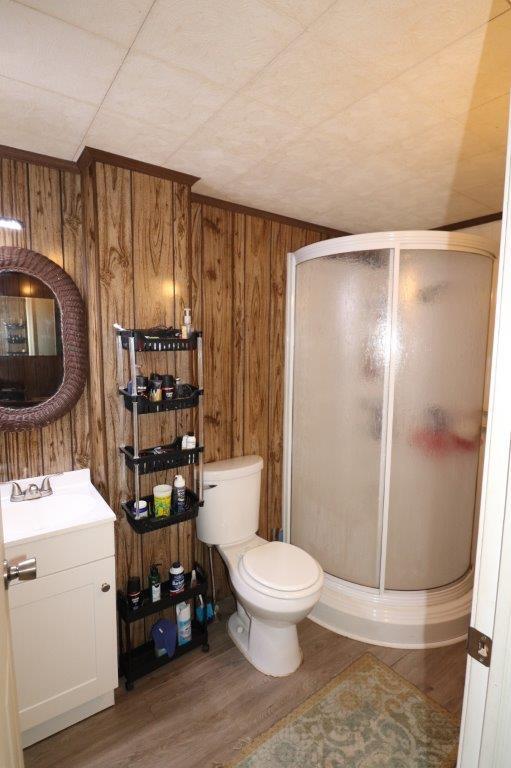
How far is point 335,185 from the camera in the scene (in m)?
1.98

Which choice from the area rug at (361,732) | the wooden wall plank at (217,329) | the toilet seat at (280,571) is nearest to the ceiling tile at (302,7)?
the wooden wall plank at (217,329)

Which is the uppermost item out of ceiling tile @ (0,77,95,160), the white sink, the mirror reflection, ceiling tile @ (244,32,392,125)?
ceiling tile @ (244,32,392,125)

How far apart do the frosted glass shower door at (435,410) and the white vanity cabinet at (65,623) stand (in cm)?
143

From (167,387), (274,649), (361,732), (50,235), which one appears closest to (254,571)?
(274,649)

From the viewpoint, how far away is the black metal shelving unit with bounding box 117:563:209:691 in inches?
70.7

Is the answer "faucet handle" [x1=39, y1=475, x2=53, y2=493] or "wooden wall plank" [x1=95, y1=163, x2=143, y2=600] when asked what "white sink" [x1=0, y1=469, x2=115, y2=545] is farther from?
"wooden wall plank" [x1=95, y1=163, x2=143, y2=600]

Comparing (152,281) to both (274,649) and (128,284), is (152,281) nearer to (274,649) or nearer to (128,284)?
(128,284)

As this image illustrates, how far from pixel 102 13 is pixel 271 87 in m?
0.51

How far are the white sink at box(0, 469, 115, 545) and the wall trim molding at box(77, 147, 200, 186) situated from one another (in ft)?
4.50

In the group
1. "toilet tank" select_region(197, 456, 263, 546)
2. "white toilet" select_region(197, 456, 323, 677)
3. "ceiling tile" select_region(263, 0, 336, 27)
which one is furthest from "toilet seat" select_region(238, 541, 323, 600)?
"ceiling tile" select_region(263, 0, 336, 27)

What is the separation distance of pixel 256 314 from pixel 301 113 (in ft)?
3.84

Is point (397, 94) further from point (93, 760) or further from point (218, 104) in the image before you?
point (93, 760)

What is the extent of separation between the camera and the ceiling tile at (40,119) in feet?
4.28

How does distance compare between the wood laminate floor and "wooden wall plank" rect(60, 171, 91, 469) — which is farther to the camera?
Result: "wooden wall plank" rect(60, 171, 91, 469)
